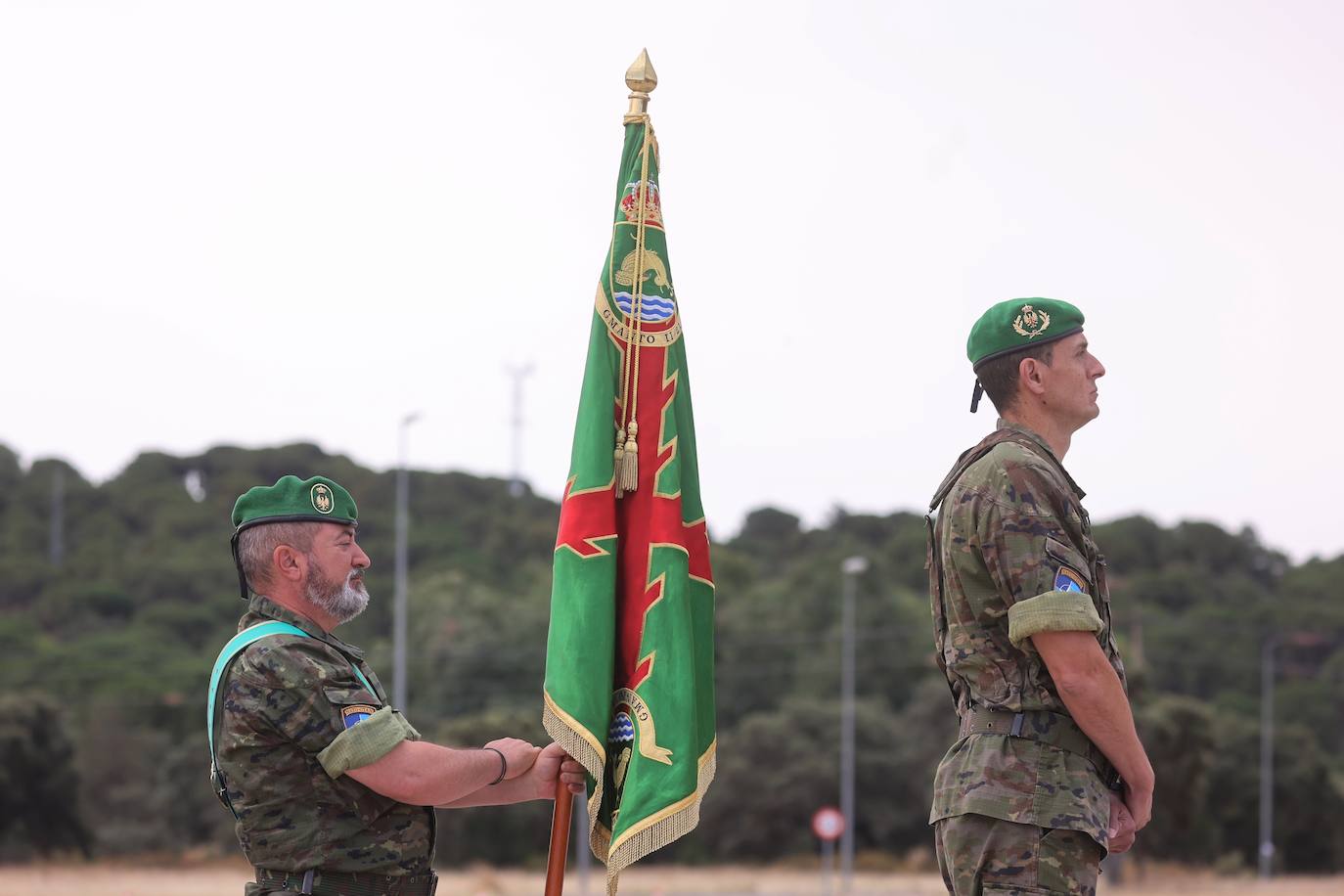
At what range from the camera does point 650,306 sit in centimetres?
531

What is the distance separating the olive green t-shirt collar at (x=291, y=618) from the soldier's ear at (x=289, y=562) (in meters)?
0.08

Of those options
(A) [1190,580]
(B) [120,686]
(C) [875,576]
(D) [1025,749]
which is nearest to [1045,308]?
(D) [1025,749]

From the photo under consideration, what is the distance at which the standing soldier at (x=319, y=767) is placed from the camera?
4516 mm

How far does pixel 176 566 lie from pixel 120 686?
1026 cm

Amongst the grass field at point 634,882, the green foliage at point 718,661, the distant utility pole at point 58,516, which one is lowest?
the grass field at point 634,882

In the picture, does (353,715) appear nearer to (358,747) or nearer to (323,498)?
(358,747)

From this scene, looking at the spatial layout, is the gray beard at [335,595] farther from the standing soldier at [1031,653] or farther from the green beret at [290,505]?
the standing soldier at [1031,653]

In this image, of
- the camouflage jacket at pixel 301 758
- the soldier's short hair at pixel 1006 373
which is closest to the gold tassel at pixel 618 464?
the camouflage jacket at pixel 301 758

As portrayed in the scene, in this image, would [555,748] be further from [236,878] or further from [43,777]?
[43,777]

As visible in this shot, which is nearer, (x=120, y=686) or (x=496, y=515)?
(x=120, y=686)

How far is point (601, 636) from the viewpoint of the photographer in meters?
5.01

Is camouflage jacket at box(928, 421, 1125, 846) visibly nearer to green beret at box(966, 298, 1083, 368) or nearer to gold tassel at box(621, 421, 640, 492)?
green beret at box(966, 298, 1083, 368)

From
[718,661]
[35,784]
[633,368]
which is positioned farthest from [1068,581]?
[718,661]

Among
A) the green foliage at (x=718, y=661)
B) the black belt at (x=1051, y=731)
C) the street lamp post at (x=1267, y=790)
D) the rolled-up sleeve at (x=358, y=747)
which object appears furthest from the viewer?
the street lamp post at (x=1267, y=790)
